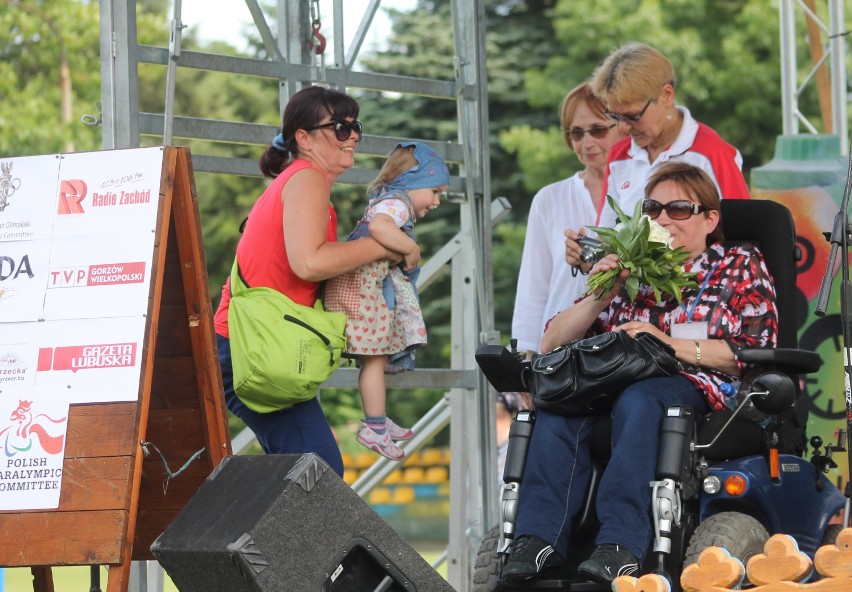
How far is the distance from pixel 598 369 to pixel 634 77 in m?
1.12

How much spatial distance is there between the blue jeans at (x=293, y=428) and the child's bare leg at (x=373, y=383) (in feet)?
0.82

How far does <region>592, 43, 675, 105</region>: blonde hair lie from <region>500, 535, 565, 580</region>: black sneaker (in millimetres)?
1517

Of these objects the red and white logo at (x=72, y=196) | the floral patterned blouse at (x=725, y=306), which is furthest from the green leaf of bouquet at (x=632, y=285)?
the red and white logo at (x=72, y=196)

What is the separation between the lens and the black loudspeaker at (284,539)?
304 cm

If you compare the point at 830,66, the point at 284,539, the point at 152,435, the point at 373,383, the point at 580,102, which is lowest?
the point at 284,539

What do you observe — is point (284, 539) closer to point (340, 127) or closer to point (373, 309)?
point (373, 309)

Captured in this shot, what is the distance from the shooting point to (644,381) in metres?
3.63

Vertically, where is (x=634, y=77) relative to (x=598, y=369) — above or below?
above

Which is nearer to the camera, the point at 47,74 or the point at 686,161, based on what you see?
the point at 686,161

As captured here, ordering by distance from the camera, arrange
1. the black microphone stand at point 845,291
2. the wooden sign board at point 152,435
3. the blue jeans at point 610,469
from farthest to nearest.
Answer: the black microphone stand at point 845,291 < the blue jeans at point 610,469 < the wooden sign board at point 152,435

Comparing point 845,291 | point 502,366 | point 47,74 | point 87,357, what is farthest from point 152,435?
point 47,74

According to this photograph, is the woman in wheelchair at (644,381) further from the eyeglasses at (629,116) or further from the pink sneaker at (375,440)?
the pink sneaker at (375,440)

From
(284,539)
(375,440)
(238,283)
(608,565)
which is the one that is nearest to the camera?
(284,539)

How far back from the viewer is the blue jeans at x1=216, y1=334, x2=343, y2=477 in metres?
3.65
